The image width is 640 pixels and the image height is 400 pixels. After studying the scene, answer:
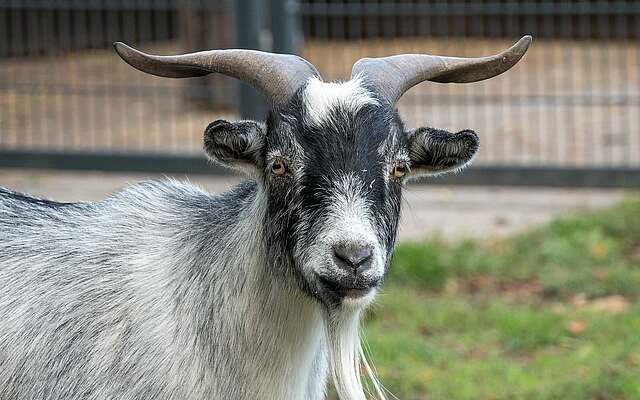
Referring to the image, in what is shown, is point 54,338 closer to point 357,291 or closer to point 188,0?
point 357,291

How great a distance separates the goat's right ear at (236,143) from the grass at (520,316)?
2511 millimetres

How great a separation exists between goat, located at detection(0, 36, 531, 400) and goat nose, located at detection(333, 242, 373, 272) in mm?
21

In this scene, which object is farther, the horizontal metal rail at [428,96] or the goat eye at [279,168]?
the horizontal metal rail at [428,96]

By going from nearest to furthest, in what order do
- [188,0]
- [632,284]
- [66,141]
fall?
[632,284], [66,141], [188,0]

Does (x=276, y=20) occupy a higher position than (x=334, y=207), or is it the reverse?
(x=276, y=20)

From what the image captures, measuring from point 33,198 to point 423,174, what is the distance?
1.57m

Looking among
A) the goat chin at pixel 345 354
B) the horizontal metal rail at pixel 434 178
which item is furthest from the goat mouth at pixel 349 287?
the horizontal metal rail at pixel 434 178

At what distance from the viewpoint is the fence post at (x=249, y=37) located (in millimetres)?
9992

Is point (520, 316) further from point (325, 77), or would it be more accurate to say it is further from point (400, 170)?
point (325, 77)

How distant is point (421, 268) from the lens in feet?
27.0

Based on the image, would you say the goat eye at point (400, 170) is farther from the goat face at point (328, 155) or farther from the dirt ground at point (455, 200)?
the dirt ground at point (455, 200)

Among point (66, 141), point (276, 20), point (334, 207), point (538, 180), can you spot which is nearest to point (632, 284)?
point (538, 180)

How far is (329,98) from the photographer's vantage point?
13.5 ft

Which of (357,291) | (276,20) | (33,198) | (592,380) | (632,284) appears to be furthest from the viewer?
(276,20)
